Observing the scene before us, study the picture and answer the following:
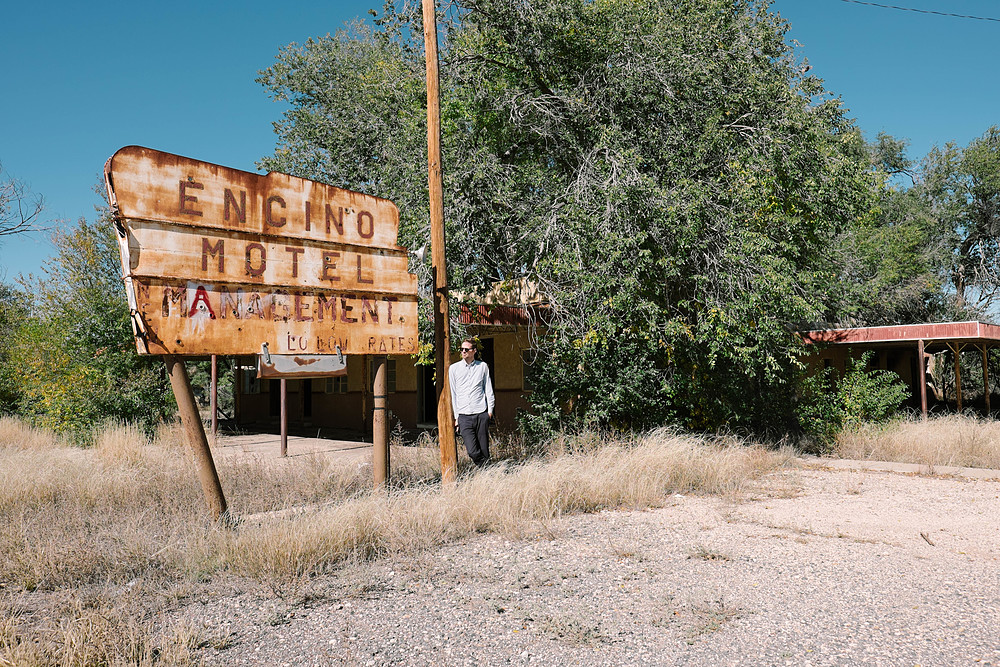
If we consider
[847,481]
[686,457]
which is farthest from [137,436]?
[847,481]

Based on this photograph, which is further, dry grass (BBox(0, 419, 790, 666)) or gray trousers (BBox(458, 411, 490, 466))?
gray trousers (BBox(458, 411, 490, 466))

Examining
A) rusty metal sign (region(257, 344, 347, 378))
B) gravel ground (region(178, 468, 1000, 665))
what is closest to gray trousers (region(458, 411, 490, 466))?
gravel ground (region(178, 468, 1000, 665))

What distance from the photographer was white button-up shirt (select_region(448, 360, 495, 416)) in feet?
27.6

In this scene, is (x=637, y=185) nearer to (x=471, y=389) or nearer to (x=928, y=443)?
(x=471, y=389)

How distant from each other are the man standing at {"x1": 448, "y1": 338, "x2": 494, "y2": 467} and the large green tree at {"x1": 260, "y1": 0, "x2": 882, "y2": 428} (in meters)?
1.95

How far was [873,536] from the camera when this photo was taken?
6410mm

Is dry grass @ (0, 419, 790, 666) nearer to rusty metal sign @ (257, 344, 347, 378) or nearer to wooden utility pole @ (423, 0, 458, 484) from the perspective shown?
wooden utility pole @ (423, 0, 458, 484)

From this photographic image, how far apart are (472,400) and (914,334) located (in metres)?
11.8

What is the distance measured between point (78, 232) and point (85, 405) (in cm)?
443

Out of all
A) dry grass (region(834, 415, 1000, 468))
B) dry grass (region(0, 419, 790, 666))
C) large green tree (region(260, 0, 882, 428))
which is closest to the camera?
dry grass (region(0, 419, 790, 666))

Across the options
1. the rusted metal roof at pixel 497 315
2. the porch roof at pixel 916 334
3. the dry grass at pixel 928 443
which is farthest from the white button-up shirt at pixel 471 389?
the porch roof at pixel 916 334

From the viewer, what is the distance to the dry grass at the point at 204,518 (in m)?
4.00

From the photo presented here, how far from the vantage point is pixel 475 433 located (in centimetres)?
855

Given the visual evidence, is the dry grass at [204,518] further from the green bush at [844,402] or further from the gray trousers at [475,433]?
the green bush at [844,402]
